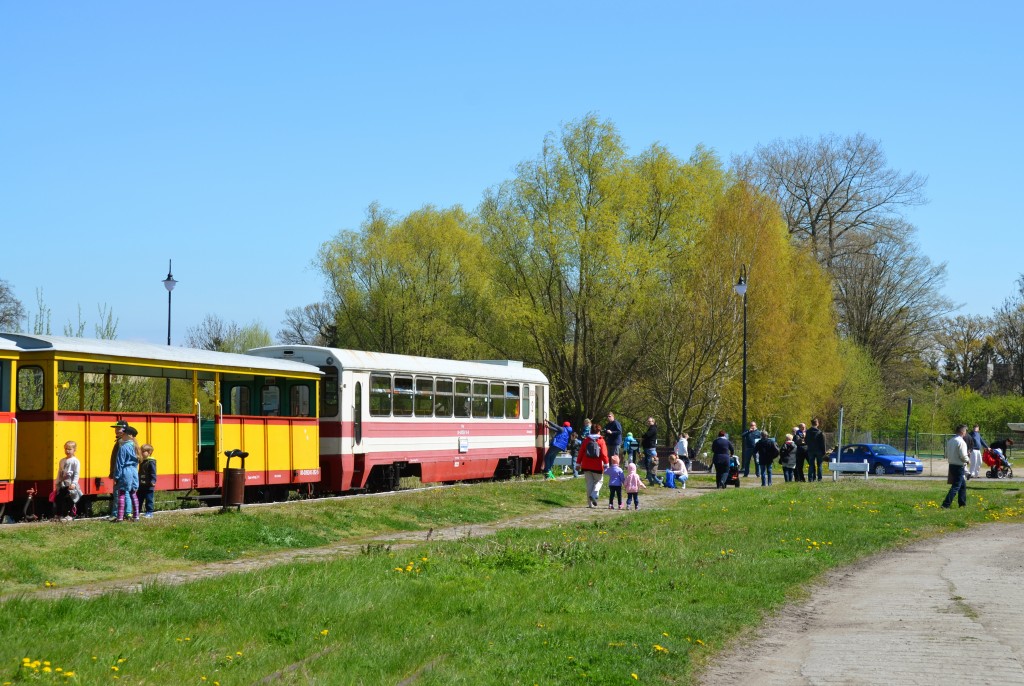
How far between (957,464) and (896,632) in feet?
49.7

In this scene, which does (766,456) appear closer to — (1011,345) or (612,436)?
(612,436)

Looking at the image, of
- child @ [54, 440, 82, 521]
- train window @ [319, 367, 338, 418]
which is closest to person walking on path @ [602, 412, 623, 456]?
train window @ [319, 367, 338, 418]

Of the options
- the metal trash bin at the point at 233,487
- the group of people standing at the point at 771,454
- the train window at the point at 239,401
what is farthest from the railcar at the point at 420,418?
the metal trash bin at the point at 233,487

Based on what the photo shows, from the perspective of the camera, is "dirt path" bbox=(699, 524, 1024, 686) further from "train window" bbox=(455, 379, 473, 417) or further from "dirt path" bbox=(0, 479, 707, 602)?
"train window" bbox=(455, 379, 473, 417)

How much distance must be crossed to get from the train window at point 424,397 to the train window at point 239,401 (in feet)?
17.9

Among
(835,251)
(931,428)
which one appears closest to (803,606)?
(835,251)

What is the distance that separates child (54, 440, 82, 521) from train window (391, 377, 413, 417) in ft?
32.4

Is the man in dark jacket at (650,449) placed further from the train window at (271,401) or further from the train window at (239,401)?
the train window at (239,401)

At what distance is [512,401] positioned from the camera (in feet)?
112

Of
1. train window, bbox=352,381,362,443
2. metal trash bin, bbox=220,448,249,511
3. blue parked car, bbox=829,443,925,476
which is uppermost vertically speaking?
train window, bbox=352,381,362,443

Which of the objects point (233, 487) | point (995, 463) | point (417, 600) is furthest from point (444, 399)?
point (995, 463)

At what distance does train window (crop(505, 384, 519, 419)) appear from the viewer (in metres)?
33.7

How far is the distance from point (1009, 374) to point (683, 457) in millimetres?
54909

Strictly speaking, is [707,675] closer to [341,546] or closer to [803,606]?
[803,606]
